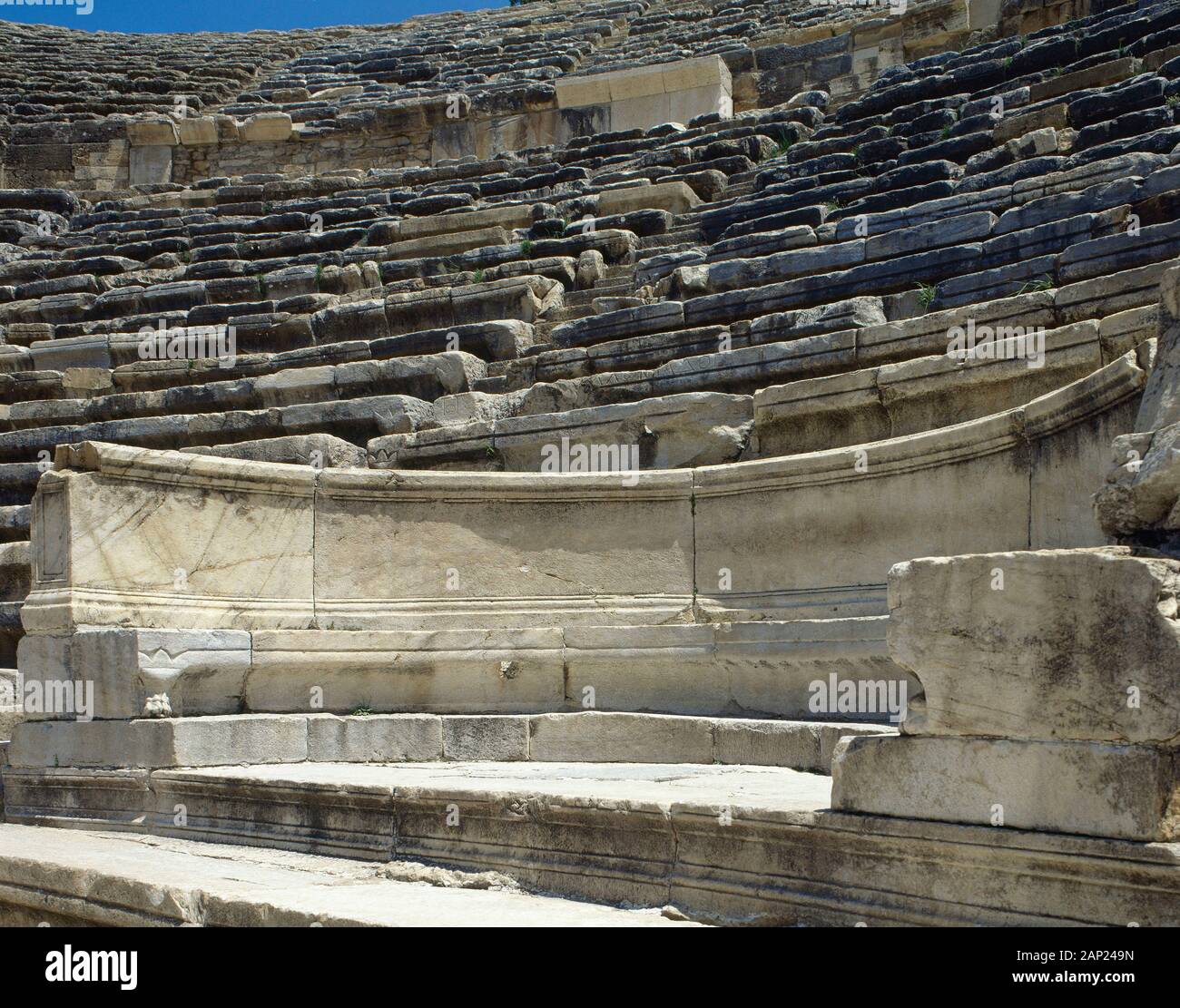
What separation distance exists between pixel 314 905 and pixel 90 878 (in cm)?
106

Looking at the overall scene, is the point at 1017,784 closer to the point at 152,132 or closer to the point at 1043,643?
the point at 1043,643

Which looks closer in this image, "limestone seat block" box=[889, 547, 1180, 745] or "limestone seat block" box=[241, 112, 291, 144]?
"limestone seat block" box=[889, 547, 1180, 745]

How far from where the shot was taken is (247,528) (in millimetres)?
5988

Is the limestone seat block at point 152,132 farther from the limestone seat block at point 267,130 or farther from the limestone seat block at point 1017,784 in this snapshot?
the limestone seat block at point 1017,784

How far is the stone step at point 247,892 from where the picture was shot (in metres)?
3.32

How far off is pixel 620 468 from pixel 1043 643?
441 centimetres

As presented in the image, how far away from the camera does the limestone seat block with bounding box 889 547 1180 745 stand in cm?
273

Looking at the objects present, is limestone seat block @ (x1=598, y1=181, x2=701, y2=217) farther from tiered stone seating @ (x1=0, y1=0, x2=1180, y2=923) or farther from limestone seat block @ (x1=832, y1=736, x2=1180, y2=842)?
limestone seat block @ (x1=832, y1=736, x2=1180, y2=842)

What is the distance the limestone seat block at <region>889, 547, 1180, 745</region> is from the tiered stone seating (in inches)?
4.6

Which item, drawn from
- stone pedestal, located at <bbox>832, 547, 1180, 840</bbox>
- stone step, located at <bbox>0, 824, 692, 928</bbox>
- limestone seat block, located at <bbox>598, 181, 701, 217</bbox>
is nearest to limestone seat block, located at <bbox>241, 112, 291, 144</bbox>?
limestone seat block, located at <bbox>598, 181, 701, 217</bbox>

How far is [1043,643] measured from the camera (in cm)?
292

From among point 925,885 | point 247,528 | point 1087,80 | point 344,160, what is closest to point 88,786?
point 247,528
